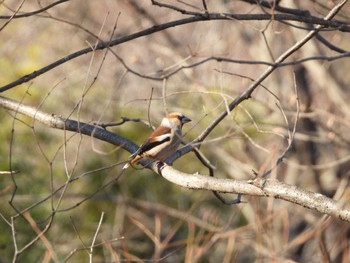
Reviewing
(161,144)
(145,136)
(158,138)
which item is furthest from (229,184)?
(145,136)

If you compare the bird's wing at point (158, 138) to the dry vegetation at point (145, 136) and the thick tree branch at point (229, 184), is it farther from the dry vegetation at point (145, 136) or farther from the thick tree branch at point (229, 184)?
the dry vegetation at point (145, 136)

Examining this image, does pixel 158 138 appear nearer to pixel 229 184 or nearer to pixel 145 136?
pixel 229 184

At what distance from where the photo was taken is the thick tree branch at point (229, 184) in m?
3.71

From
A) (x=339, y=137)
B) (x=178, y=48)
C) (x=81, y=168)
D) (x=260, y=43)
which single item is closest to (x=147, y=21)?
(x=178, y=48)

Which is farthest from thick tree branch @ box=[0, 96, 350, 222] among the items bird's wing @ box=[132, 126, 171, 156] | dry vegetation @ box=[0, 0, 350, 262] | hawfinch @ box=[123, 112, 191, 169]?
dry vegetation @ box=[0, 0, 350, 262]

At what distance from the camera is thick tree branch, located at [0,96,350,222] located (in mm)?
3711

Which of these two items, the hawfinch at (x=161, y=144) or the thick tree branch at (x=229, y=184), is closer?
the thick tree branch at (x=229, y=184)

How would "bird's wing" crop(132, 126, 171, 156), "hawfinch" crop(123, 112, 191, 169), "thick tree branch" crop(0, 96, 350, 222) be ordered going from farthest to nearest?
"bird's wing" crop(132, 126, 171, 156), "hawfinch" crop(123, 112, 191, 169), "thick tree branch" crop(0, 96, 350, 222)

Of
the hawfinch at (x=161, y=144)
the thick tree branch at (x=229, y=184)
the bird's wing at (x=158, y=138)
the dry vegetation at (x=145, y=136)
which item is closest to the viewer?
the thick tree branch at (x=229, y=184)

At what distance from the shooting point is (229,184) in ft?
13.5

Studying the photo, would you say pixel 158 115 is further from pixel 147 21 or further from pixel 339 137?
pixel 339 137

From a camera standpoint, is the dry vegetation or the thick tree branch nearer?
the thick tree branch

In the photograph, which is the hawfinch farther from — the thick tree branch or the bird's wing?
the thick tree branch

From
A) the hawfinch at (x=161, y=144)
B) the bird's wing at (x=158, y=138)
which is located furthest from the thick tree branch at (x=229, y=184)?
the bird's wing at (x=158, y=138)
